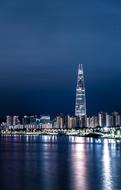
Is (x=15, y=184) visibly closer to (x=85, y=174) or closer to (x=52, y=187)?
(x=52, y=187)

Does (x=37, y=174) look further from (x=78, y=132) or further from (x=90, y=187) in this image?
(x=78, y=132)

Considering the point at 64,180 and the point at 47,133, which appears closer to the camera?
the point at 64,180

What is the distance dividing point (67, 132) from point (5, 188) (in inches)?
4385

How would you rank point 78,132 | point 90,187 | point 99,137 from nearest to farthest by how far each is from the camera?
point 90,187, point 99,137, point 78,132

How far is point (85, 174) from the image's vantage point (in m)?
26.2

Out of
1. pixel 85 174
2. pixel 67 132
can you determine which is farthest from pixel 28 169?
pixel 67 132

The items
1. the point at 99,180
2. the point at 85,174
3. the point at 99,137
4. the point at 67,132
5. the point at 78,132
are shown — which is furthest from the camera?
the point at 67,132

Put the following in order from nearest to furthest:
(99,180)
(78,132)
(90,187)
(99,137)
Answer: (90,187) → (99,180) → (99,137) → (78,132)

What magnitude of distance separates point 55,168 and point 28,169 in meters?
1.70

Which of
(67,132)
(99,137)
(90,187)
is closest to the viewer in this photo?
(90,187)

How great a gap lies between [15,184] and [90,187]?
3.42 metres

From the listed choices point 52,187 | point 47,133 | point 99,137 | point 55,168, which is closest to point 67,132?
point 47,133

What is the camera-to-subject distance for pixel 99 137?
4161 inches

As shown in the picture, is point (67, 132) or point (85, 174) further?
point (67, 132)
